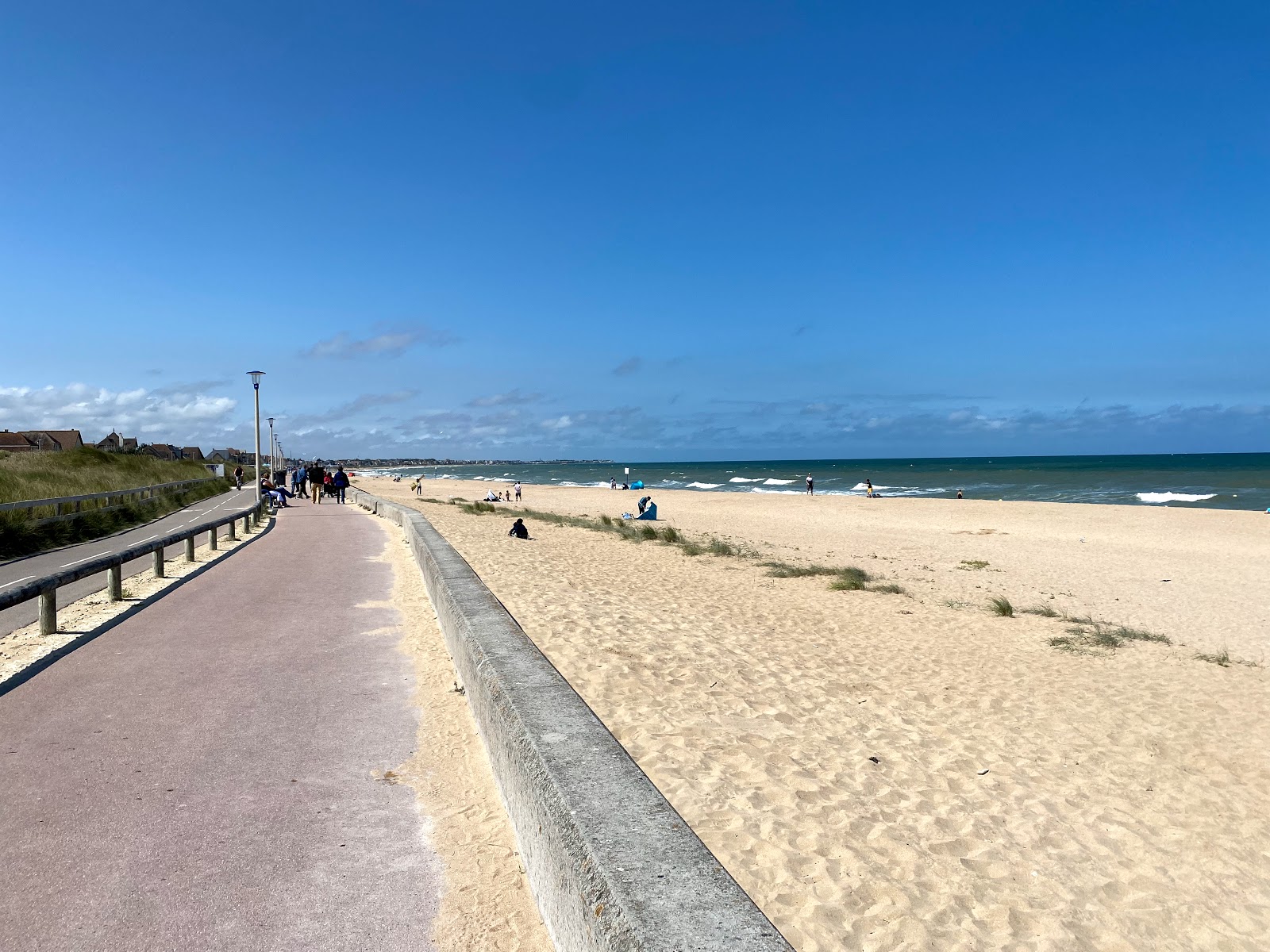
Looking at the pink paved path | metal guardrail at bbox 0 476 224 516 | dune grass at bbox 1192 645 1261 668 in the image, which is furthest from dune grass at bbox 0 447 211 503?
dune grass at bbox 1192 645 1261 668

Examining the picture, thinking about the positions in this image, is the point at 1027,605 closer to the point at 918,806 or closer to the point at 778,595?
the point at 778,595

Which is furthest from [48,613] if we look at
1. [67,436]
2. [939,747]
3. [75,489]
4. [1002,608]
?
[67,436]

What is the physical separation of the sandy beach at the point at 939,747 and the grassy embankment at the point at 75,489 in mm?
8830

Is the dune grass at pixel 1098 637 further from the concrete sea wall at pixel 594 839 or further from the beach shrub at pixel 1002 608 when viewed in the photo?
the concrete sea wall at pixel 594 839

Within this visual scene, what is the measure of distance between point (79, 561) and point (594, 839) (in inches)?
518

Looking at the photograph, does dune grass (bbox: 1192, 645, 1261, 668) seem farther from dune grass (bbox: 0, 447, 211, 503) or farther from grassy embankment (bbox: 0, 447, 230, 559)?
dune grass (bbox: 0, 447, 211, 503)

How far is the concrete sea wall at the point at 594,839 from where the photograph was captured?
6.90 ft

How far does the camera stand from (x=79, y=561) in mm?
12445

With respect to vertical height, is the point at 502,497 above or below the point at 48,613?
below

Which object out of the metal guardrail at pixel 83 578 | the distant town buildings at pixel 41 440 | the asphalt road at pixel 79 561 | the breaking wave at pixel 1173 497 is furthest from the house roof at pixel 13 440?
the breaking wave at pixel 1173 497

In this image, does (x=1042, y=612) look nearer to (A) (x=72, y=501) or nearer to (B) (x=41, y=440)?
(A) (x=72, y=501)

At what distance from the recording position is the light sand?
264 centimetres

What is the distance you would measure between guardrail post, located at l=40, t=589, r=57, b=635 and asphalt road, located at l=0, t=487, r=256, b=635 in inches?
12.5

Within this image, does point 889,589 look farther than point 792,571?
No
